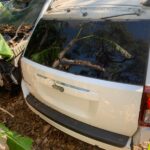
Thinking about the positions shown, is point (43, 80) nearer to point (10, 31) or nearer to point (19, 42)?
point (19, 42)

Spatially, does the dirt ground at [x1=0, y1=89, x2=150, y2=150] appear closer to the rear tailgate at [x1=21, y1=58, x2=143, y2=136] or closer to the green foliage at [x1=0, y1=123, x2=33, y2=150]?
the rear tailgate at [x1=21, y1=58, x2=143, y2=136]

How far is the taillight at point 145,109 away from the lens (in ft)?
8.42

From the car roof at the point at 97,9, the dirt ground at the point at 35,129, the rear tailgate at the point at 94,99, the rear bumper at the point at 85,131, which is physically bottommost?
the dirt ground at the point at 35,129

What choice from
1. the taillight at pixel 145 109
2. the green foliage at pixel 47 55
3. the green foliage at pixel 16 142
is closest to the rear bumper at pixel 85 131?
the taillight at pixel 145 109

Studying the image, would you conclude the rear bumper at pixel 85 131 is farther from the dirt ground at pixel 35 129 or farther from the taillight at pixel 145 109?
the dirt ground at pixel 35 129

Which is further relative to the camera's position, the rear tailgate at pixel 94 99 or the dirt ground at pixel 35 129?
the dirt ground at pixel 35 129

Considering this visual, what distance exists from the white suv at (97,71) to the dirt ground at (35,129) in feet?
2.09

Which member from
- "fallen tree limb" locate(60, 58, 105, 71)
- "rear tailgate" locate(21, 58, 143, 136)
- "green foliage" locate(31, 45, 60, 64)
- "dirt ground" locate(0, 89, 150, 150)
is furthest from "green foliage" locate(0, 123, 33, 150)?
"dirt ground" locate(0, 89, 150, 150)

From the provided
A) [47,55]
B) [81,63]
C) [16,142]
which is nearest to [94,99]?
[81,63]

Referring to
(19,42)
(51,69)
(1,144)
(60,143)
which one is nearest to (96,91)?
(51,69)

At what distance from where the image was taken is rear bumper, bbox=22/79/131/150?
9.35 feet

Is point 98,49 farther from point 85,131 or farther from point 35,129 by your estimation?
point 35,129

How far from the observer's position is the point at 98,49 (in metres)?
2.99

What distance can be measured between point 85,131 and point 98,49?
79 cm
